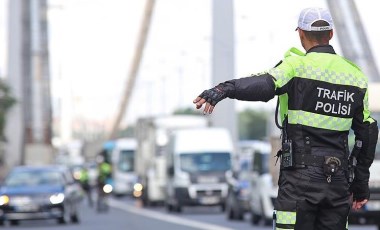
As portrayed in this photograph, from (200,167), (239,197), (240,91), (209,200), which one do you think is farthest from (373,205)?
(200,167)

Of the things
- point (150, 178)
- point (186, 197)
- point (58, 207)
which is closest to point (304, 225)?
point (58, 207)

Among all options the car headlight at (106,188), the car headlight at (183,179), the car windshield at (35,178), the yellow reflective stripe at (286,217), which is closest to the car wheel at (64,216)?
the car windshield at (35,178)

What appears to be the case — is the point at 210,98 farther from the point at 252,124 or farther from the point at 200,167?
the point at 252,124

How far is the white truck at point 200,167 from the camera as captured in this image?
41594 mm

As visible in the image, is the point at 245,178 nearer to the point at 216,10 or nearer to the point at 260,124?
the point at 216,10

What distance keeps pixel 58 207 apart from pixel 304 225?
23104mm

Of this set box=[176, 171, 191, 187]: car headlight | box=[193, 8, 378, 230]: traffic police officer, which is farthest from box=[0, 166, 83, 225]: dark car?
box=[193, 8, 378, 230]: traffic police officer

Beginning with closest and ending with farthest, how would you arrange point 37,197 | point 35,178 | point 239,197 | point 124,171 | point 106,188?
1. point 37,197
2. point 35,178
3. point 239,197
4. point 106,188
5. point 124,171

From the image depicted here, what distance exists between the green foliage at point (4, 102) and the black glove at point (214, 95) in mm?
75348

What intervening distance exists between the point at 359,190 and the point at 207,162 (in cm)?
3427

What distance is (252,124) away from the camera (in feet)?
524

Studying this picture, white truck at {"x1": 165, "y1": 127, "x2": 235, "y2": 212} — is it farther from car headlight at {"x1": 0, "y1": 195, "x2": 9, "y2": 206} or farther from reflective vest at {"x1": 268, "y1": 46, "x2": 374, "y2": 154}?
reflective vest at {"x1": 268, "y1": 46, "x2": 374, "y2": 154}

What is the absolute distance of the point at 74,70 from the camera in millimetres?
185250

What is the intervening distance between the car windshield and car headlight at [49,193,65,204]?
0.77 m
